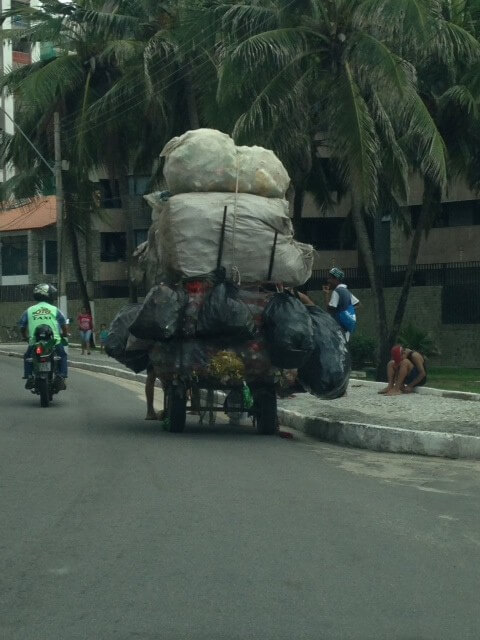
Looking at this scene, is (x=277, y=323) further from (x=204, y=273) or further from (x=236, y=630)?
(x=236, y=630)

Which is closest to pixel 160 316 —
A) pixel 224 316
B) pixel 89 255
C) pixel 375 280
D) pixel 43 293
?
pixel 224 316

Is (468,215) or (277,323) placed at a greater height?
(468,215)

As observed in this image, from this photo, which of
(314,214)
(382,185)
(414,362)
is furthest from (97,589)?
(314,214)

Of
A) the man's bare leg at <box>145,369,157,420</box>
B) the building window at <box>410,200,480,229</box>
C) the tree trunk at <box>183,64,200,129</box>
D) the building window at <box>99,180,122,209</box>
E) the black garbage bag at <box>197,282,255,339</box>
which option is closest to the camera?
the black garbage bag at <box>197,282,255,339</box>

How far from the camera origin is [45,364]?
1598 centimetres

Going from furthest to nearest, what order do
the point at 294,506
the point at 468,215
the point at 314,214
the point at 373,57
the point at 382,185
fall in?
the point at 314,214 < the point at 468,215 < the point at 382,185 < the point at 373,57 < the point at 294,506

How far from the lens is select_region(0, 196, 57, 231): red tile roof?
57.0 meters

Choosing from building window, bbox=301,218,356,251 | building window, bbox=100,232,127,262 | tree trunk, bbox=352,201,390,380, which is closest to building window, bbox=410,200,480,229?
building window, bbox=301,218,356,251

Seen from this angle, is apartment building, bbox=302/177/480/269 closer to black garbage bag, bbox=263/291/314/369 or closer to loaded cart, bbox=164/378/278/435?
loaded cart, bbox=164/378/278/435

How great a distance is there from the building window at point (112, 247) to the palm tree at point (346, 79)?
1148 inches

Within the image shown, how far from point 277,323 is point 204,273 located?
1013mm

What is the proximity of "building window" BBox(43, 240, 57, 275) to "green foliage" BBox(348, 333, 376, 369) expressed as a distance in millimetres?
29050

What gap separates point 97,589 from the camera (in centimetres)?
585

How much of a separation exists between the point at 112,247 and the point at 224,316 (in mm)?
44658
